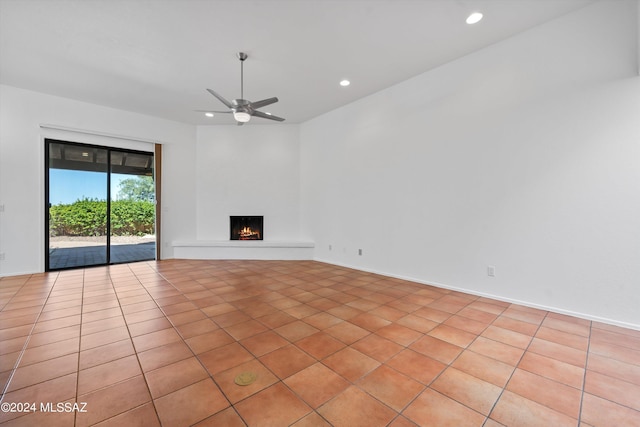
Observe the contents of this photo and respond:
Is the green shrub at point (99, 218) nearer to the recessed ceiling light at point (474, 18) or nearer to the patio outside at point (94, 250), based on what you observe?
the patio outside at point (94, 250)

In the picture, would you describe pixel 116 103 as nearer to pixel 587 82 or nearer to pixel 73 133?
pixel 73 133

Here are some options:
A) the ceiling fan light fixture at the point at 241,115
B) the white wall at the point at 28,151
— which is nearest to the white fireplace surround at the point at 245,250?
the white wall at the point at 28,151

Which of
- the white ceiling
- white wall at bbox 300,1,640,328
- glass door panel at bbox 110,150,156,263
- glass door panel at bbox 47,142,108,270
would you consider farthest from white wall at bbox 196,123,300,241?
white wall at bbox 300,1,640,328

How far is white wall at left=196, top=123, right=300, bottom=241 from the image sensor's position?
6742mm

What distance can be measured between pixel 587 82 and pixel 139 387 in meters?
5.19

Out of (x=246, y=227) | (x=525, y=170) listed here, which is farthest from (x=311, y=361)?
(x=246, y=227)

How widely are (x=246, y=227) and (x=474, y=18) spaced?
19.7ft

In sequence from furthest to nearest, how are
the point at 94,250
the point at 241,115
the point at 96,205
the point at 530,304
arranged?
the point at 94,250 < the point at 96,205 < the point at 241,115 < the point at 530,304

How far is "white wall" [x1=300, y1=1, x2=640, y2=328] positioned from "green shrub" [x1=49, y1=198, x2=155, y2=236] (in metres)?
5.48

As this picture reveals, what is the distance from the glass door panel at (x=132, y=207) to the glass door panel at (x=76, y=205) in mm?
186

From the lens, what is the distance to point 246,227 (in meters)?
6.81

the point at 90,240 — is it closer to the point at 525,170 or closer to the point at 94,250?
the point at 94,250

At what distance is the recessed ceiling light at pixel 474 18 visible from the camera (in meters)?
2.89

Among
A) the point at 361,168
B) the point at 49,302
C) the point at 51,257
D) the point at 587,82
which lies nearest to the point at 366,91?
the point at 361,168
